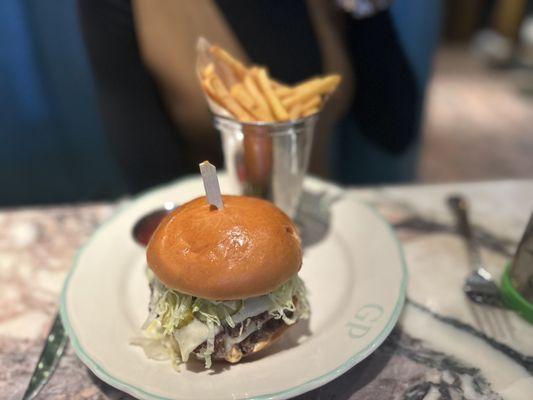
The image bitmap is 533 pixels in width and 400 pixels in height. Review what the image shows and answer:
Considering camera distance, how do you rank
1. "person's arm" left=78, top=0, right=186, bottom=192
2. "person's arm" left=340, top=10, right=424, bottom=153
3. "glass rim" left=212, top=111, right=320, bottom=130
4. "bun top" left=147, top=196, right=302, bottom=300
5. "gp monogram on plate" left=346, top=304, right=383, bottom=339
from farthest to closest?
1. "person's arm" left=340, top=10, right=424, bottom=153
2. "person's arm" left=78, top=0, right=186, bottom=192
3. "glass rim" left=212, top=111, right=320, bottom=130
4. "gp monogram on plate" left=346, top=304, right=383, bottom=339
5. "bun top" left=147, top=196, right=302, bottom=300

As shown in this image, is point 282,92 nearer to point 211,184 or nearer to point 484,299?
point 211,184

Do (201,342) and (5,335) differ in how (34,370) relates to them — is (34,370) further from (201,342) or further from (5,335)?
(201,342)

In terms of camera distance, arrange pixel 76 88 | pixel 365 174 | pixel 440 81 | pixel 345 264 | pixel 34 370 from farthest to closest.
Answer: pixel 440 81 < pixel 365 174 < pixel 76 88 < pixel 345 264 < pixel 34 370

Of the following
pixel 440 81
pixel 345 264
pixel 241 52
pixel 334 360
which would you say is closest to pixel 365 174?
pixel 241 52

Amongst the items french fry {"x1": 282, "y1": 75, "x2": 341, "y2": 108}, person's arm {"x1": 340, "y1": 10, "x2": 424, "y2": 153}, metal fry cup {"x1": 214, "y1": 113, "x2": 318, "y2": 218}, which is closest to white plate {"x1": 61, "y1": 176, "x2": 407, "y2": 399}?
metal fry cup {"x1": 214, "y1": 113, "x2": 318, "y2": 218}

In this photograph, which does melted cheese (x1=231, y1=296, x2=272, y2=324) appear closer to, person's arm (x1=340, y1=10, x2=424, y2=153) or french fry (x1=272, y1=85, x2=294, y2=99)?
french fry (x1=272, y1=85, x2=294, y2=99)

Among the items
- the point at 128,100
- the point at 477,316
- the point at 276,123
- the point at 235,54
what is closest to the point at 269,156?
the point at 276,123
